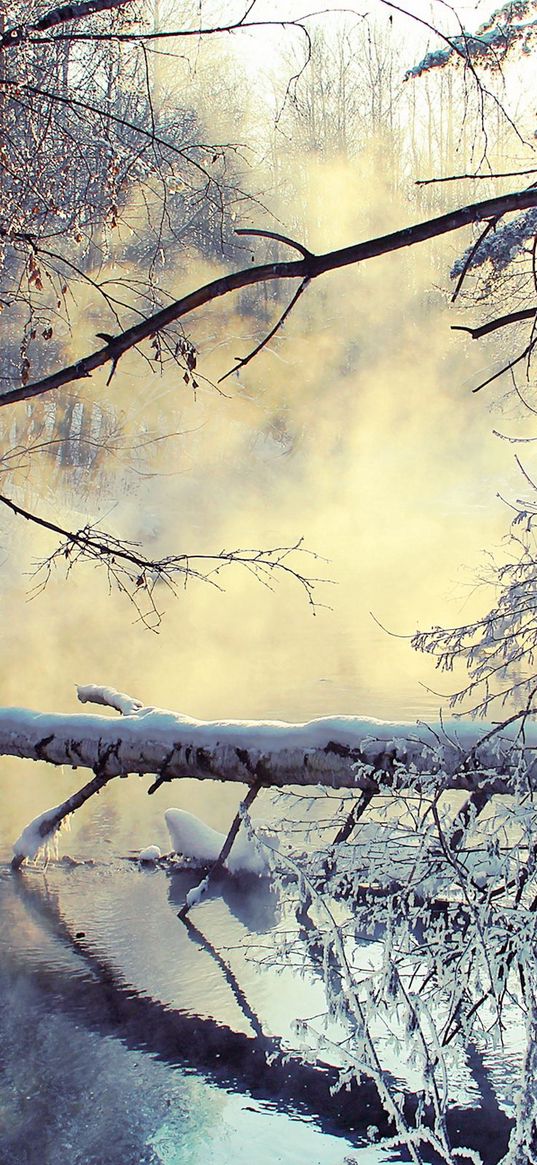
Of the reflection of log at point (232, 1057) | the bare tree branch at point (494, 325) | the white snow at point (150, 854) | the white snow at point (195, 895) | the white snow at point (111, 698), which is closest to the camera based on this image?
the bare tree branch at point (494, 325)

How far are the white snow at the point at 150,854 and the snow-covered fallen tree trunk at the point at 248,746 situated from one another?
4.50 ft

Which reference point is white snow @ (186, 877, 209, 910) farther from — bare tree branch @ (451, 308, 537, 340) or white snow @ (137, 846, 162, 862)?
bare tree branch @ (451, 308, 537, 340)

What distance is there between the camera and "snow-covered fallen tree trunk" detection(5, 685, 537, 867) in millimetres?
4754

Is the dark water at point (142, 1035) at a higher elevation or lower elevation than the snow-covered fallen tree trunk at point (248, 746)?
lower

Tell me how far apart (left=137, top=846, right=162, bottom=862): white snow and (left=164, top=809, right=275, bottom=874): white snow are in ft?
0.44

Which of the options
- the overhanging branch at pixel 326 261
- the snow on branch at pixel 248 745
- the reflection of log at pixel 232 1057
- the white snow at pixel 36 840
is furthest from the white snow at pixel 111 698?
the overhanging branch at pixel 326 261

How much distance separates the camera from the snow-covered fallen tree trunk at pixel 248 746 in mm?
4754

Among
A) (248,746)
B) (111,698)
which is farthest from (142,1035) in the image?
(111,698)

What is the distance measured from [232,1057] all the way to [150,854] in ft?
8.69

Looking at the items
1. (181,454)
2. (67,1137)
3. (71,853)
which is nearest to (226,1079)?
(67,1137)

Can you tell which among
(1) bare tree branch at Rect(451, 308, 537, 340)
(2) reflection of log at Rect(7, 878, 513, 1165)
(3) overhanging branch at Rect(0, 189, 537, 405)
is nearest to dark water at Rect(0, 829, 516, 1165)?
(2) reflection of log at Rect(7, 878, 513, 1165)

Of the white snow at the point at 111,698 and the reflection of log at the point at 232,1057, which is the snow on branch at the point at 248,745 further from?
the reflection of log at the point at 232,1057

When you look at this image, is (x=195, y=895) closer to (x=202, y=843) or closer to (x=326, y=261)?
(x=202, y=843)

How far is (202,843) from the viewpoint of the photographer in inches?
295
